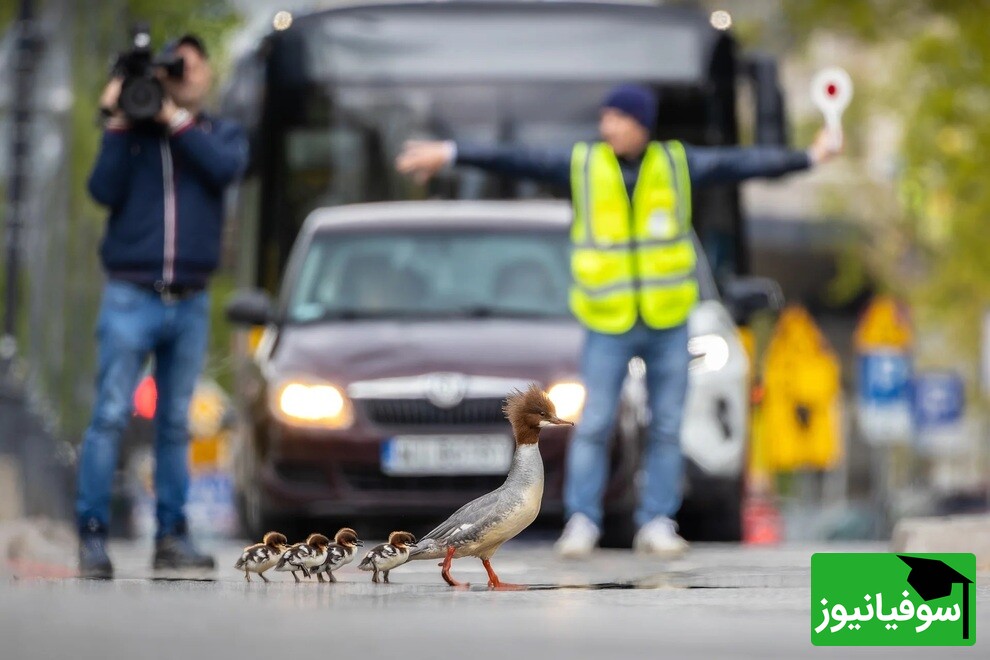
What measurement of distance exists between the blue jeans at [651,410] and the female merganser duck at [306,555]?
10.3ft

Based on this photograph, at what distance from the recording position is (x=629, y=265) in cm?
1084

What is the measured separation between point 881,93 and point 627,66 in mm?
26922

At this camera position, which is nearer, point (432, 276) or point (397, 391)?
point (397, 391)

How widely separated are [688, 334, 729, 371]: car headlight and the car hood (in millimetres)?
959

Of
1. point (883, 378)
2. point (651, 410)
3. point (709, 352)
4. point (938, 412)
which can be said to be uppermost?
point (709, 352)

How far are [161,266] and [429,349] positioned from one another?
2787 millimetres

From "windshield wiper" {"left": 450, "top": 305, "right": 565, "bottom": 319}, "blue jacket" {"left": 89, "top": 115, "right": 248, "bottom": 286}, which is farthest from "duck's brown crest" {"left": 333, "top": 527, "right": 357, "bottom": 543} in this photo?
"windshield wiper" {"left": 450, "top": 305, "right": 565, "bottom": 319}

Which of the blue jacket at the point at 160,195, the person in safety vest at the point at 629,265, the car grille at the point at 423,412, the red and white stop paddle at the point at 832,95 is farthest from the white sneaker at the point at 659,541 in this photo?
the blue jacket at the point at 160,195

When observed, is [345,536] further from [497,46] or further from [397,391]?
[497,46]

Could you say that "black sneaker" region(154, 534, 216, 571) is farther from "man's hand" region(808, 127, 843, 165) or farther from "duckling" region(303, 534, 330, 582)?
"man's hand" region(808, 127, 843, 165)

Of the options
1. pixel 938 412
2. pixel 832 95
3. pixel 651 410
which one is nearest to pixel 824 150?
pixel 832 95

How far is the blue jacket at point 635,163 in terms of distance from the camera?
1088 cm

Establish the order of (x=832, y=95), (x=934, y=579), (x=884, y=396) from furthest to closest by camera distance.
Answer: (x=884, y=396) → (x=832, y=95) → (x=934, y=579)

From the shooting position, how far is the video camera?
30.4 feet
